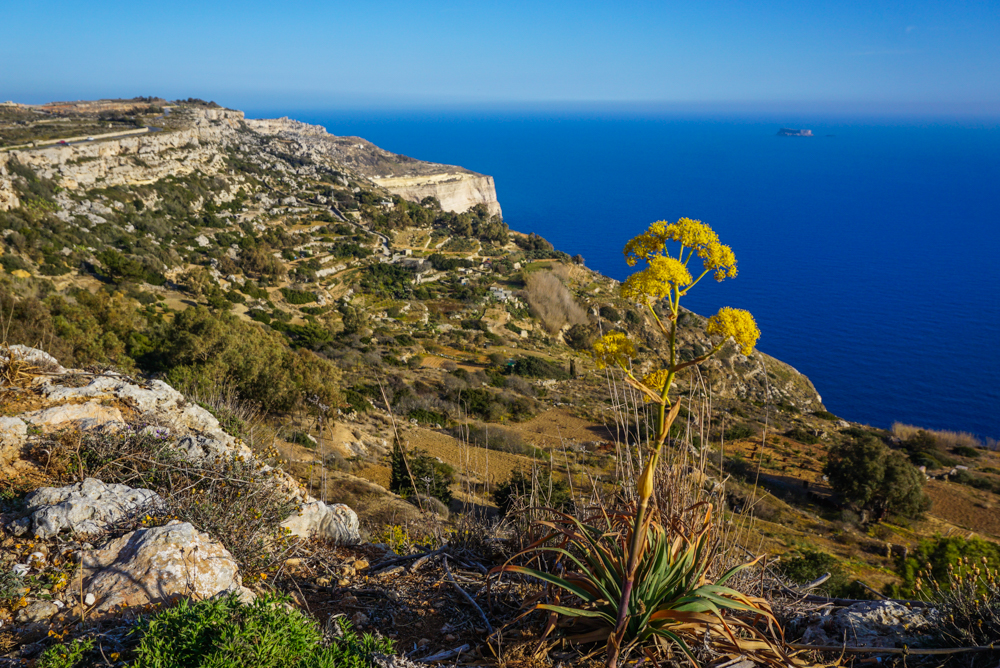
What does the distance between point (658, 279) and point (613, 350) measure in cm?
32

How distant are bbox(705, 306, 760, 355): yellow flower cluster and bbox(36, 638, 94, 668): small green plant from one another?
2689mm

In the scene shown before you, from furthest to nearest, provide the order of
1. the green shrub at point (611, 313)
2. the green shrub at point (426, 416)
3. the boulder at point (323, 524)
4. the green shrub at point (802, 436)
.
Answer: the green shrub at point (611, 313) < the green shrub at point (802, 436) < the green shrub at point (426, 416) < the boulder at point (323, 524)

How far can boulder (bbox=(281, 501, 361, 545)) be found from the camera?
13.0ft

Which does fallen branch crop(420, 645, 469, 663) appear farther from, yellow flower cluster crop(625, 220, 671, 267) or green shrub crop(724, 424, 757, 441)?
green shrub crop(724, 424, 757, 441)

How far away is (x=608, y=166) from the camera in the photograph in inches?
6289

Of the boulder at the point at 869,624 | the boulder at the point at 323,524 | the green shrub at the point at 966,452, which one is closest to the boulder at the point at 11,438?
the boulder at the point at 323,524

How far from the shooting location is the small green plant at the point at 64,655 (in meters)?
2.03

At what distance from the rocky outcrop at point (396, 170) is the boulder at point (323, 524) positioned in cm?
6373

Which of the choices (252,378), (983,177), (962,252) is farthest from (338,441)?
(983,177)

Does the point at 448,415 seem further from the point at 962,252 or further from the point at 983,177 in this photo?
the point at 983,177

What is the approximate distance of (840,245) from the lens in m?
84.4

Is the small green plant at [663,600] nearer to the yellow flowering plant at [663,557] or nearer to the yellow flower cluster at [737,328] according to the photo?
the yellow flowering plant at [663,557]

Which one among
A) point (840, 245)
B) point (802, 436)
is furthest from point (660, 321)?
point (840, 245)

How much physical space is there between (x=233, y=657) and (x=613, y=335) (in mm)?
1928
